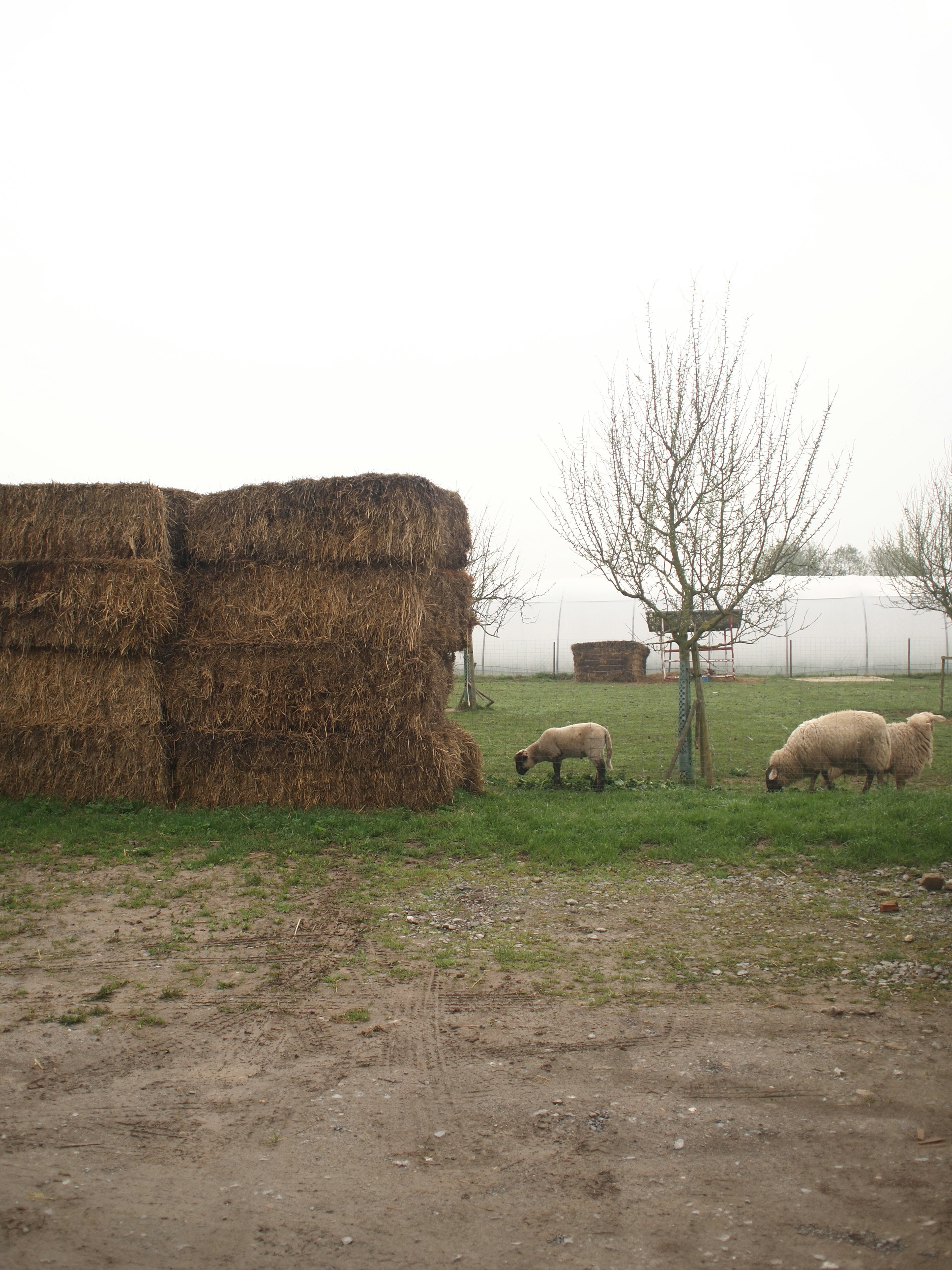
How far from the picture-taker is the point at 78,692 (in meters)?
9.09

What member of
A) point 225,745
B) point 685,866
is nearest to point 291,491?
point 225,745

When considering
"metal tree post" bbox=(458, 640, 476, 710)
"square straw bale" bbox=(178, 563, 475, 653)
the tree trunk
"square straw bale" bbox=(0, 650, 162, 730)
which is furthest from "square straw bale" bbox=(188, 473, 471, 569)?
"metal tree post" bbox=(458, 640, 476, 710)

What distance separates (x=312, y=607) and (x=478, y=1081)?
6.12m

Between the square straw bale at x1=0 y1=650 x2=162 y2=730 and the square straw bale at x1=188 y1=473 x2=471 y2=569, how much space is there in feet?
4.91

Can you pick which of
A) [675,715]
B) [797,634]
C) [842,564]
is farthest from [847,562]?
[675,715]

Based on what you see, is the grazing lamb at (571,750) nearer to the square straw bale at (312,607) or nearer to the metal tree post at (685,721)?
the metal tree post at (685,721)

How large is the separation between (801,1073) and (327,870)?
419 cm

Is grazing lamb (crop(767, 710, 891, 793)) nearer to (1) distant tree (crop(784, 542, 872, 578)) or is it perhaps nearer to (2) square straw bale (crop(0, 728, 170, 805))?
(2) square straw bale (crop(0, 728, 170, 805))

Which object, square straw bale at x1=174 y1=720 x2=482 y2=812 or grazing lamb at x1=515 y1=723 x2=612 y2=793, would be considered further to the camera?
grazing lamb at x1=515 y1=723 x2=612 y2=793

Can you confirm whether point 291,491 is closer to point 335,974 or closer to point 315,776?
point 315,776

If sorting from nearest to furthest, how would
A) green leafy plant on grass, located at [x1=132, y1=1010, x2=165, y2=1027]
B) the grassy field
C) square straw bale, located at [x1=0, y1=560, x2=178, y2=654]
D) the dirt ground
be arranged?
1. the dirt ground
2. green leafy plant on grass, located at [x1=132, y1=1010, x2=165, y2=1027]
3. square straw bale, located at [x1=0, y1=560, x2=178, y2=654]
4. the grassy field

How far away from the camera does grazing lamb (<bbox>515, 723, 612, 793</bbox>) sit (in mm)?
10680

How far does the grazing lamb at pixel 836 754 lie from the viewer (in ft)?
33.1

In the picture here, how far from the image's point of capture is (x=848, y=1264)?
8.07 feet
